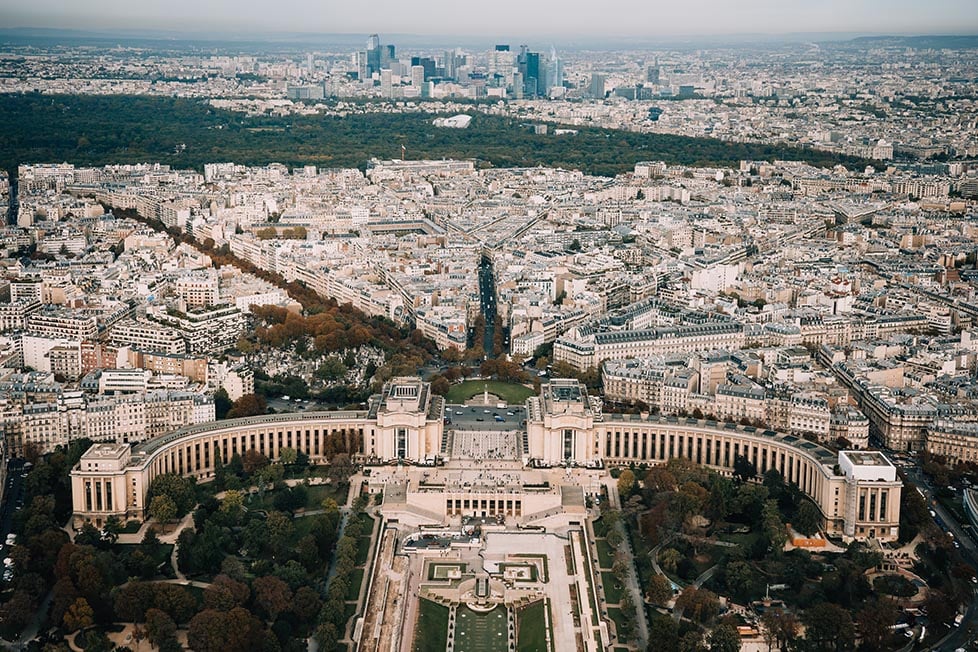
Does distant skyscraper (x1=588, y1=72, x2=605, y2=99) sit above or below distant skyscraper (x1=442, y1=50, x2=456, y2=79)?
below

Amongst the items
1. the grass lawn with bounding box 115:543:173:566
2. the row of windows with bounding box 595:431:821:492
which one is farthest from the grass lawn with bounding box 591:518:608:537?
the grass lawn with bounding box 115:543:173:566

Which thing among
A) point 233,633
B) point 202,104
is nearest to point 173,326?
point 233,633

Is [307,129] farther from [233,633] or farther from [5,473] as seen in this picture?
[233,633]

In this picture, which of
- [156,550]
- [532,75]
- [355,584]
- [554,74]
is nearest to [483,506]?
[355,584]

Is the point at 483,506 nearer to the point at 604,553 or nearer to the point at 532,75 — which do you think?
the point at 604,553

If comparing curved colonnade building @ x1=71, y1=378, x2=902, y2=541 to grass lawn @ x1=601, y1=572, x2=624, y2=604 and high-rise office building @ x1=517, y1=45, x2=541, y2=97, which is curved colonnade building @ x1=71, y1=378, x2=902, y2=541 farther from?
high-rise office building @ x1=517, y1=45, x2=541, y2=97

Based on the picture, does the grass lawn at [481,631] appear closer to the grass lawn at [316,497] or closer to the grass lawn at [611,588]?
the grass lawn at [611,588]

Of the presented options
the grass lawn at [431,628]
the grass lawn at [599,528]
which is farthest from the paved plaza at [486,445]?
the grass lawn at [431,628]
